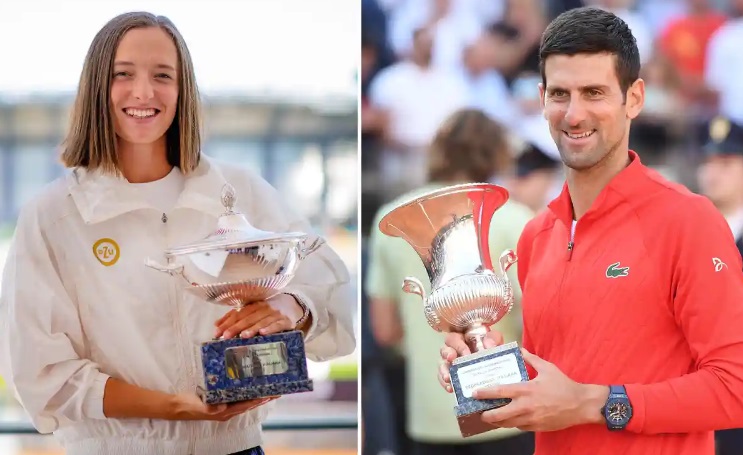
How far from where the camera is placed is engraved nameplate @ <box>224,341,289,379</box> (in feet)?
5.95

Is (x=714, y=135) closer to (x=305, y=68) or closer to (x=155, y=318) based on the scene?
(x=305, y=68)

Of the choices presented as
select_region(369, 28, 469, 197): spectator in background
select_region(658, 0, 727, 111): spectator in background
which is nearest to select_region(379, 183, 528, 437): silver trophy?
select_region(369, 28, 469, 197): spectator in background

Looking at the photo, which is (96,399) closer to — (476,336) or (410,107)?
(476,336)

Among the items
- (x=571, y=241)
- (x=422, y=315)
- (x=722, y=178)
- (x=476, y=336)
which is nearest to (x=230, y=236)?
(x=476, y=336)

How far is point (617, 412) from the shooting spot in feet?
5.20

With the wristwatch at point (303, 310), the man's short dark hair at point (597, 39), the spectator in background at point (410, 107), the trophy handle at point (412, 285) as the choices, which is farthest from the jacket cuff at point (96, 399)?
the spectator in background at point (410, 107)

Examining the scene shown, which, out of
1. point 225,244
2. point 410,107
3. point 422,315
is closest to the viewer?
point 225,244

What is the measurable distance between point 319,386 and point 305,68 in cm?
141

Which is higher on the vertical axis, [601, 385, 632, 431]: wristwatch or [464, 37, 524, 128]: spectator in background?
[464, 37, 524, 128]: spectator in background

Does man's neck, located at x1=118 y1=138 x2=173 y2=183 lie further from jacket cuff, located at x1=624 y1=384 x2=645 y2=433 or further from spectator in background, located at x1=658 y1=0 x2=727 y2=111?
spectator in background, located at x1=658 y1=0 x2=727 y2=111

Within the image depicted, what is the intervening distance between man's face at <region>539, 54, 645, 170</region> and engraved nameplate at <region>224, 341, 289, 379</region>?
662 millimetres

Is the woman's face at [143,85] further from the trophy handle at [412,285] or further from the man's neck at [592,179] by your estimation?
the man's neck at [592,179]

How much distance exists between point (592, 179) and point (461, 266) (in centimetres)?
29

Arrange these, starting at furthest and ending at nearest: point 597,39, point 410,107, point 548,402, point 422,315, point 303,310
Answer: point 410,107
point 422,315
point 303,310
point 597,39
point 548,402
